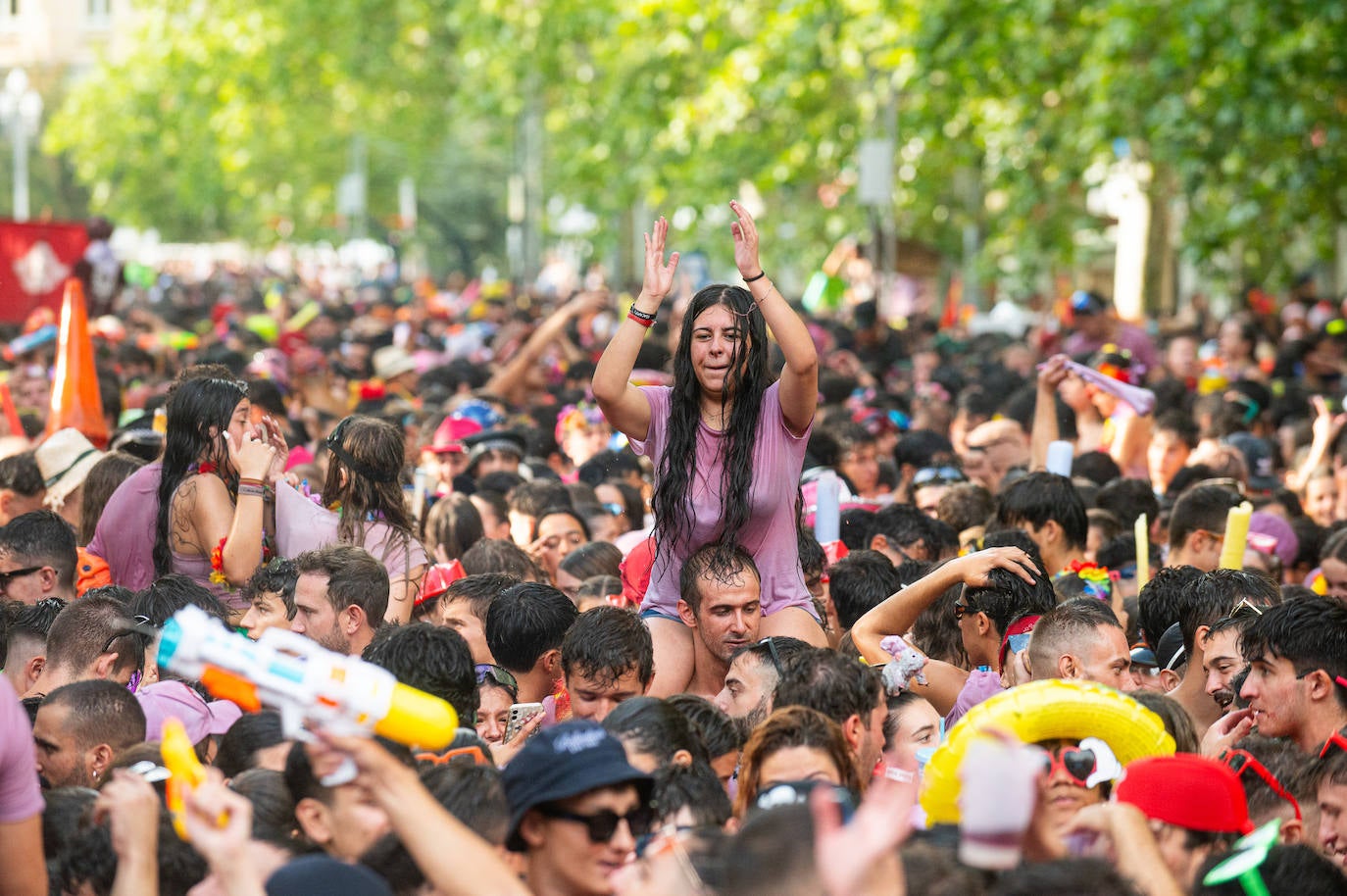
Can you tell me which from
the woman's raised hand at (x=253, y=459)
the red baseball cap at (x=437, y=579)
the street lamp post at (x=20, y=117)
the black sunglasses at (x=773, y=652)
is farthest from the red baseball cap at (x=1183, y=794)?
the street lamp post at (x=20, y=117)

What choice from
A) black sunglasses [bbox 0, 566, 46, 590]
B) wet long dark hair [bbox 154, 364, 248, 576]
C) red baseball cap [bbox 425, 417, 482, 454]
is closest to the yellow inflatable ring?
wet long dark hair [bbox 154, 364, 248, 576]

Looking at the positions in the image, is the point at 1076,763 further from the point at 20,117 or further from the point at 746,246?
the point at 20,117

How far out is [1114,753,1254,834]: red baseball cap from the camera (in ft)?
13.3

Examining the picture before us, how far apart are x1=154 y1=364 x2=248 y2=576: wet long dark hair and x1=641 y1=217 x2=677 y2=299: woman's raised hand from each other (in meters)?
1.82

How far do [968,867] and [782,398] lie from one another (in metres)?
2.70

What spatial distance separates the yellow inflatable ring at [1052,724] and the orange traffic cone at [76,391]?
6.99m

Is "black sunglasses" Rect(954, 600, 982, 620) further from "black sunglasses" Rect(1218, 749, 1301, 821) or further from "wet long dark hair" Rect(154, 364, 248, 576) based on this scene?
"wet long dark hair" Rect(154, 364, 248, 576)

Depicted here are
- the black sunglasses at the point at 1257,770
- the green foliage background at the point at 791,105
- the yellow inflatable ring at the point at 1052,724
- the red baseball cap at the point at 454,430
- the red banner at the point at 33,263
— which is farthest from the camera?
the red banner at the point at 33,263

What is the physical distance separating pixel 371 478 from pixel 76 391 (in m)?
3.90

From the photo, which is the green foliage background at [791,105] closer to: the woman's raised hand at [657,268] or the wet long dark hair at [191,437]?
the woman's raised hand at [657,268]

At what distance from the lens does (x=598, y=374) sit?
19.6 ft

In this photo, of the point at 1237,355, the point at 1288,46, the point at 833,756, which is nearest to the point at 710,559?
the point at 833,756

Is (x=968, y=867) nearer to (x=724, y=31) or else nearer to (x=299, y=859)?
(x=299, y=859)

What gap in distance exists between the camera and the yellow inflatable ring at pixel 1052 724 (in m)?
4.29
